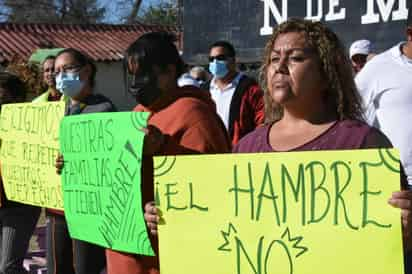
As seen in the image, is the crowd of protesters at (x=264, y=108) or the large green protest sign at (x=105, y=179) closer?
the crowd of protesters at (x=264, y=108)

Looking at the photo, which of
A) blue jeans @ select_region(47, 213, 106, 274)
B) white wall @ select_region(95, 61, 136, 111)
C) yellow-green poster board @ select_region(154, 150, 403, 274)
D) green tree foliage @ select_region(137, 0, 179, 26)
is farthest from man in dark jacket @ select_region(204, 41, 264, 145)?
green tree foliage @ select_region(137, 0, 179, 26)

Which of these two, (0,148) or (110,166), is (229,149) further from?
(0,148)

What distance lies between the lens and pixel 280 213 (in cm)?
234

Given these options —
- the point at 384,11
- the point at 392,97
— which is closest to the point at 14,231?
the point at 392,97

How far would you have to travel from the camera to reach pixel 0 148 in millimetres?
5043

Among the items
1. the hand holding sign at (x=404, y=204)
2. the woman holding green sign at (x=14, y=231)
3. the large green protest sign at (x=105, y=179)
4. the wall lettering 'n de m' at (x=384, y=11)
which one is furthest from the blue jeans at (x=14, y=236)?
the wall lettering 'n de m' at (x=384, y=11)

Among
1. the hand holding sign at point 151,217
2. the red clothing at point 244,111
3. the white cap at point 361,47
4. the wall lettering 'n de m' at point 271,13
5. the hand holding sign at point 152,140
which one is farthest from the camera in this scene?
the wall lettering 'n de m' at point 271,13

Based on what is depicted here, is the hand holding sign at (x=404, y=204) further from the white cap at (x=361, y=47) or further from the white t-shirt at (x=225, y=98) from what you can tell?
the white cap at (x=361, y=47)

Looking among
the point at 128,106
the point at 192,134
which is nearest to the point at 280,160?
the point at 192,134

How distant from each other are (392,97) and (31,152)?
7.16ft

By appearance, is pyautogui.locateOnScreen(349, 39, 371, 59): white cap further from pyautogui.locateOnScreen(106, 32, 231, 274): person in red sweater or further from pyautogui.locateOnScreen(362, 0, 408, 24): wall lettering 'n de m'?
pyautogui.locateOnScreen(106, 32, 231, 274): person in red sweater

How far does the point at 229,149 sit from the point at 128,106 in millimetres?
19996

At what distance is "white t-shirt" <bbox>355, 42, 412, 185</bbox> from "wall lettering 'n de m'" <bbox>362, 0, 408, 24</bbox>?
3.09 metres

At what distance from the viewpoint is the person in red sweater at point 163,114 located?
3009 millimetres
